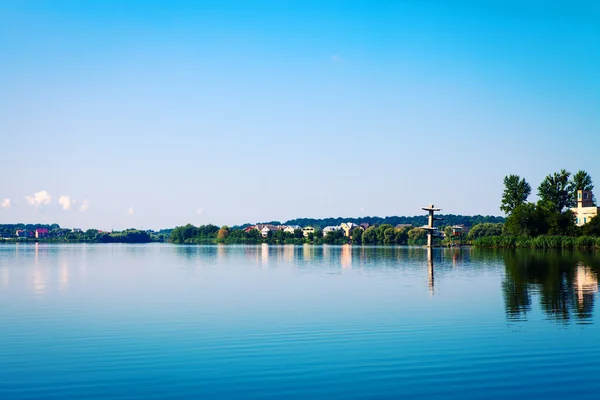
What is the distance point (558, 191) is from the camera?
276ft

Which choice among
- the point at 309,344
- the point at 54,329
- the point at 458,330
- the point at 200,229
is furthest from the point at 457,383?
the point at 200,229

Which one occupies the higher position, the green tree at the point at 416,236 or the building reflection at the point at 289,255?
the green tree at the point at 416,236

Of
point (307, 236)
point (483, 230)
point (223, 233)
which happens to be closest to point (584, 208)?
point (483, 230)

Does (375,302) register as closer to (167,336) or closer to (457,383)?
(167,336)

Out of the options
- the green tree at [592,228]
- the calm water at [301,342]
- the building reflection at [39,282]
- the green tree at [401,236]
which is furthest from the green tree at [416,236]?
the calm water at [301,342]

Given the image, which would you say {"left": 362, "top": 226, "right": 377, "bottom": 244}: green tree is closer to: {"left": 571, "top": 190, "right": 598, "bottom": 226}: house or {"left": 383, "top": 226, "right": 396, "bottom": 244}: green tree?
{"left": 383, "top": 226, "right": 396, "bottom": 244}: green tree

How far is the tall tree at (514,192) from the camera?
85.8m

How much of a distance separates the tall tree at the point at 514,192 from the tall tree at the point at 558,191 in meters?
2.06

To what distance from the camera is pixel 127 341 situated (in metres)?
13.7

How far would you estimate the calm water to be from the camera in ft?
32.5

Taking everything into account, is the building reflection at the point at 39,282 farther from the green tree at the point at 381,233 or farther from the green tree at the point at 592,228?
the green tree at the point at 381,233

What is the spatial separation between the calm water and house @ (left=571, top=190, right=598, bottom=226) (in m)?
57.6

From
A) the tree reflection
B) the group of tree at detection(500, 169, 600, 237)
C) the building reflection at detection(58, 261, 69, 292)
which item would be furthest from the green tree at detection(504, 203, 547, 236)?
the building reflection at detection(58, 261, 69, 292)

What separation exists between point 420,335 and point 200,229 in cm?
15444
